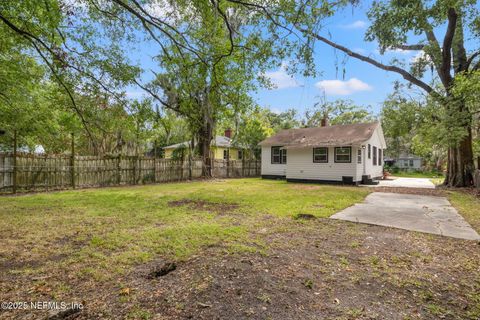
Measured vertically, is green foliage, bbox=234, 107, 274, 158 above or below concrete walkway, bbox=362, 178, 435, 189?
above

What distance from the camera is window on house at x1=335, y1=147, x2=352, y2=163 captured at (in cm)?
1373

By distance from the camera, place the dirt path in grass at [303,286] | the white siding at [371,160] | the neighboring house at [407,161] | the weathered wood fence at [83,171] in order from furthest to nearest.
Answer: the neighboring house at [407,161]
the white siding at [371,160]
the weathered wood fence at [83,171]
the dirt path in grass at [303,286]

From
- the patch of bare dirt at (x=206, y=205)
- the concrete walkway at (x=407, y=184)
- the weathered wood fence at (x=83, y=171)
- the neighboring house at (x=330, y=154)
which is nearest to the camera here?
the patch of bare dirt at (x=206, y=205)

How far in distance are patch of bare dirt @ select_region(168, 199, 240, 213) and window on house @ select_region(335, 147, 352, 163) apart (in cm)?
897

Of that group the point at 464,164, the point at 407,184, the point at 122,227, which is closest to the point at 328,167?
the point at 407,184

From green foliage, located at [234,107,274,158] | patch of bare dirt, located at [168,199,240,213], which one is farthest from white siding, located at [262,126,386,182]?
patch of bare dirt, located at [168,199,240,213]

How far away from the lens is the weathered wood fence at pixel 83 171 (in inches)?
356

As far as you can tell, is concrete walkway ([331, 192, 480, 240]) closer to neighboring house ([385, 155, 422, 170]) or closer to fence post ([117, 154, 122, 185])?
fence post ([117, 154, 122, 185])

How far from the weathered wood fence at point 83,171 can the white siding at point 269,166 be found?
4.71m

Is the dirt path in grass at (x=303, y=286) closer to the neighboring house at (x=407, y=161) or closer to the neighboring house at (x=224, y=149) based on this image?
the neighboring house at (x=224, y=149)

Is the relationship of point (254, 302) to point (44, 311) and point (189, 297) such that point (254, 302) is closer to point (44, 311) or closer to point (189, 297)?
point (189, 297)

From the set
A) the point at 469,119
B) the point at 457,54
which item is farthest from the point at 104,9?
the point at 457,54

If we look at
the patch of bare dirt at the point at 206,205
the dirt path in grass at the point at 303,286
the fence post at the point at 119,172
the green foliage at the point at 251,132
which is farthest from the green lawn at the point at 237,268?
the green foliage at the point at 251,132

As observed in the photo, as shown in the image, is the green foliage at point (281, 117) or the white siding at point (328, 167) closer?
the white siding at point (328, 167)
